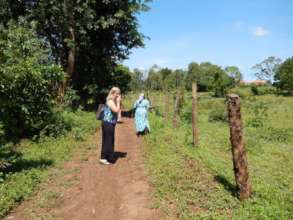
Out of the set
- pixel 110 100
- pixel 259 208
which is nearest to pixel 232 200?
pixel 259 208

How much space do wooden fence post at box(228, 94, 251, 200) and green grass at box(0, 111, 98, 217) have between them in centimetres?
411

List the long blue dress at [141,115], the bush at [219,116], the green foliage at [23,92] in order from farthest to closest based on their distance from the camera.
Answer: the bush at [219,116] → the long blue dress at [141,115] → the green foliage at [23,92]

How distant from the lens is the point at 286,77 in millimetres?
64188

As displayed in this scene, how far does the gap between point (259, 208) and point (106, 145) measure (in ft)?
15.0

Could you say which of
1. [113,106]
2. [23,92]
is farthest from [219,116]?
[113,106]

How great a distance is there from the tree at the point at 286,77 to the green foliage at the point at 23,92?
57.5 meters

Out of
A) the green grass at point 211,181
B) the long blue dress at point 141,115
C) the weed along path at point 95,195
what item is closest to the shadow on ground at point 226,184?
the green grass at point 211,181

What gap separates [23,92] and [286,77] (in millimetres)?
60245

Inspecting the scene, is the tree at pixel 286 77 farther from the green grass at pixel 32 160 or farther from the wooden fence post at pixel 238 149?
the wooden fence post at pixel 238 149

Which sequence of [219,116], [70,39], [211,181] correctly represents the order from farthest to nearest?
[219,116], [70,39], [211,181]

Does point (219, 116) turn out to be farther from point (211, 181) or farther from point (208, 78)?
point (208, 78)

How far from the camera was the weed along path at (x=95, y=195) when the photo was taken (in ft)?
20.0

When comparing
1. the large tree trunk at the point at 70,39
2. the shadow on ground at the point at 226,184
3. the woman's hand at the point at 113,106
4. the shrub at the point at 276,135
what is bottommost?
the shadow on ground at the point at 226,184

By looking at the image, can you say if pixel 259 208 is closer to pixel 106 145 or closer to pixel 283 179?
pixel 283 179
